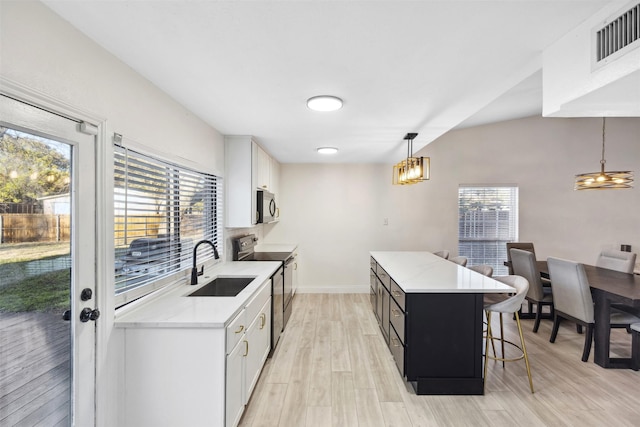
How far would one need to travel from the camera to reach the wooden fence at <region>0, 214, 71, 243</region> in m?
1.07

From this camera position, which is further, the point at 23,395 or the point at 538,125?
the point at 538,125

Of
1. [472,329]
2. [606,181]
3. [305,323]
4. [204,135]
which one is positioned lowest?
[305,323]

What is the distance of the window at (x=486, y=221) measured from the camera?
518 centimetres

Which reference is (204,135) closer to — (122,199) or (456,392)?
(122,199)

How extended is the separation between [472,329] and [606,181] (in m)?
2.48

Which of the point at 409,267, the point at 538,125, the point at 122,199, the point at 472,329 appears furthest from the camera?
the point at 538,125

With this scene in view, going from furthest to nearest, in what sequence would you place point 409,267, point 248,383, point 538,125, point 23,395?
point 538,125, point 409,267, point 248,383, point 23,395

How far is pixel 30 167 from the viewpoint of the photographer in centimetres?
116

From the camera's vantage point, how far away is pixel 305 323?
381cm

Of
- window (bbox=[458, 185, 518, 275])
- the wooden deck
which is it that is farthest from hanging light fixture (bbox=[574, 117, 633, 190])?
the wooden deck

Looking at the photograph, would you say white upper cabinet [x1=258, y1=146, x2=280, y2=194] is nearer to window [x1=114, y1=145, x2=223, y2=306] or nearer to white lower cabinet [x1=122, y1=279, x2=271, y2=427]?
window [x1=114, y1=145, x2=223, y2=306]

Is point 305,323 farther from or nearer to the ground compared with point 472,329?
nearer to the ground

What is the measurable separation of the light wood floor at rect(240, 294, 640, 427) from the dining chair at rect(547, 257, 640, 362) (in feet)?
1.09

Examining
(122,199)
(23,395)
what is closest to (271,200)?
(122,199)
